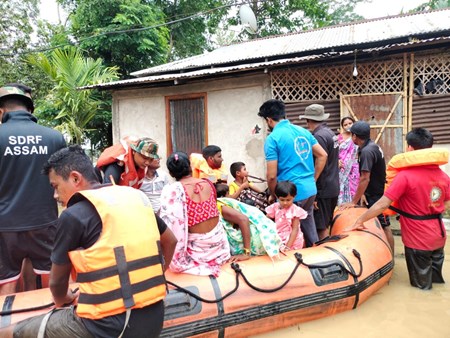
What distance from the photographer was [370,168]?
160 inches

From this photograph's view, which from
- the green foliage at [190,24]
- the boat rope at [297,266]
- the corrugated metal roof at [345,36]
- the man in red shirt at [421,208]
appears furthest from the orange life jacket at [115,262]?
the green foliage at [190,24]

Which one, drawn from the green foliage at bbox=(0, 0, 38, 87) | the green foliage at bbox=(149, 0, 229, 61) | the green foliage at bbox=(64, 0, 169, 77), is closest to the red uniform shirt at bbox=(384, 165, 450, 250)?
the green foliage at bbox=(64, 0, 169, 77)

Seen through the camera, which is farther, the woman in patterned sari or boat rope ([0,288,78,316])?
the woman in patterned sari

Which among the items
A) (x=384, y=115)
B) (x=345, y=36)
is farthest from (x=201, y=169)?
(x=345, y=36)

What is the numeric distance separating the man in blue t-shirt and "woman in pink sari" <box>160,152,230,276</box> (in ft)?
3.35

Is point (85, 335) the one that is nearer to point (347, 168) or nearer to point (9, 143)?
point (9, 143)

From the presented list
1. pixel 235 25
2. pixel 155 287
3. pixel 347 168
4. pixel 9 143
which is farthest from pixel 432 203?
pixel 235 25

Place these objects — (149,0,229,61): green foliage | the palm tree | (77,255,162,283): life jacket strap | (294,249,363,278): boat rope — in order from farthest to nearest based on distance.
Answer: (149,0,229,61): green foliage, the palm tree, (294,249,363,278): boat rope, (77,255,162,283): life jacket strap

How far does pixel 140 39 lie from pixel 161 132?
4347 millimetres

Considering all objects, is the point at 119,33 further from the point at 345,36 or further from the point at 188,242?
the point at 188,242

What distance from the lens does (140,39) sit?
11078mm

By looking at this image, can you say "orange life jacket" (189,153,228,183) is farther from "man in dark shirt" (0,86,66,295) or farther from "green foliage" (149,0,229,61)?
"green foliage" (149,0,229,61)

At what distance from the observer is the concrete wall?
7.17 meters

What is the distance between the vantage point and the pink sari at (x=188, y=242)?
104 inches
